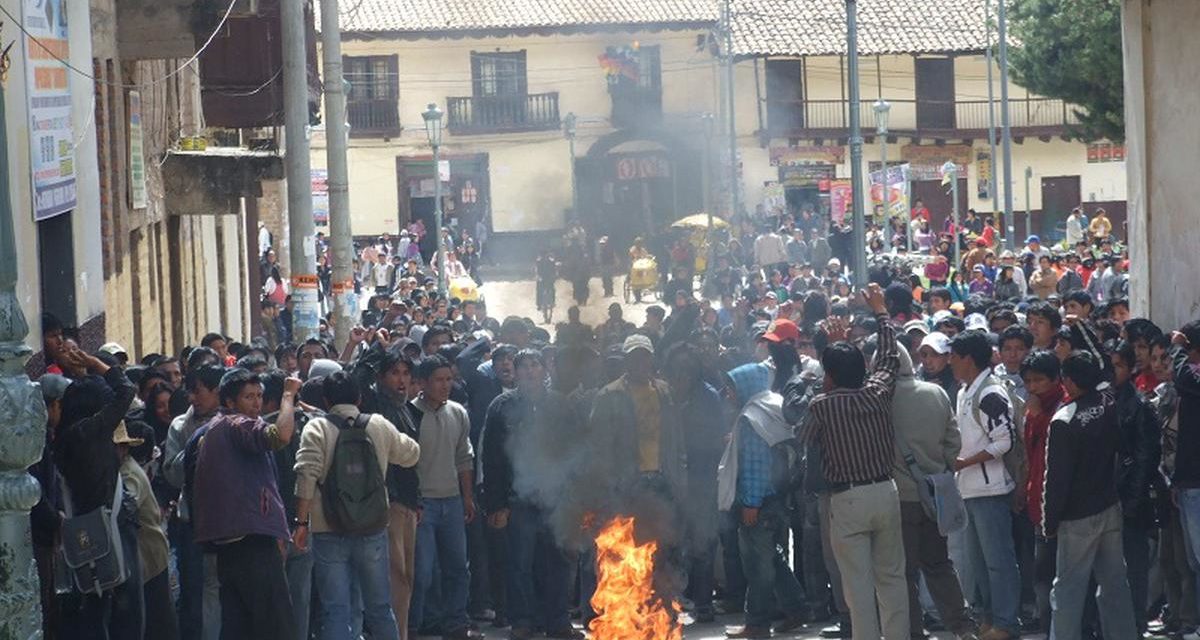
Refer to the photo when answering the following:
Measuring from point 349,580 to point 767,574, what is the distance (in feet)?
9.16

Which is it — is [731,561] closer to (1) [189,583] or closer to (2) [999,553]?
(2) [999,553]

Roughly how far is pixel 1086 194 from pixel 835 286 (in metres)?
29.8

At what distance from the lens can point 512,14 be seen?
2198 cm

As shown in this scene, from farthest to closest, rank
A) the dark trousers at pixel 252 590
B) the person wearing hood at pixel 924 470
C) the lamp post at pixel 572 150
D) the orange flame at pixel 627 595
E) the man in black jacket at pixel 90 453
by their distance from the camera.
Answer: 1. the lamp post at pixel 572 150
2. the orange flame at pixel 627 595
3. the person wearing hood at pixel 924 470
4. the dark trousers at pixel 252 590
5. the man in black jacket at pixel 90 453

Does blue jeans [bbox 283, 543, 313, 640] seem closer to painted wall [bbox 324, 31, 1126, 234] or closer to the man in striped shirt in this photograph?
the man in striped shirt

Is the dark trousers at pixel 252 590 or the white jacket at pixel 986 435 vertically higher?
the white jacket at pixel 986 435

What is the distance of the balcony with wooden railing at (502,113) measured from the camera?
62.5ft

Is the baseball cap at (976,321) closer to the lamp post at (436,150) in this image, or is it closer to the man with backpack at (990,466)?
the man with backpack at (990,466)

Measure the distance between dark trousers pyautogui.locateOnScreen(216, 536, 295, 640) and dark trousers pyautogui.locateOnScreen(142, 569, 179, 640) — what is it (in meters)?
0.50

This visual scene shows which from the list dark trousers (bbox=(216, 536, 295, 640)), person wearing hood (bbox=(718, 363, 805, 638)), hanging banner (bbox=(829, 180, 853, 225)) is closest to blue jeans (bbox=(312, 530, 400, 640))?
dark trousers (bbox=(216, 536, 295, 640))

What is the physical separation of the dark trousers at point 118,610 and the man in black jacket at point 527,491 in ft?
8.88

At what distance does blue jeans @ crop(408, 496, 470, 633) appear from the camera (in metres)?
11.6

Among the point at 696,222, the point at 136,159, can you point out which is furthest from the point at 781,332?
the point at 136,159

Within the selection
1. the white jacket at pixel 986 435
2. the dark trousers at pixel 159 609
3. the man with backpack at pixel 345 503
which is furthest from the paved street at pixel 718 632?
the dark trousers at pixel 159 609
